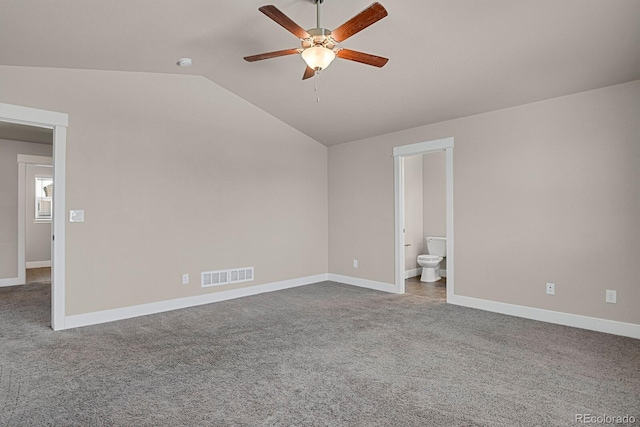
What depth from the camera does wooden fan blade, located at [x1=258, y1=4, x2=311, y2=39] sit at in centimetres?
217

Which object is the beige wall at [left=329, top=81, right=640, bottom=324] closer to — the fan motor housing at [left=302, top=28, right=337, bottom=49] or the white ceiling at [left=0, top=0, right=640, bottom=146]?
the white ceiling at [left=0, top=0, right=640, bottom=146]

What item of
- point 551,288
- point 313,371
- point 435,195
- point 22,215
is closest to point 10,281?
point 22,215

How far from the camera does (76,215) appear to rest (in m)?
3.90

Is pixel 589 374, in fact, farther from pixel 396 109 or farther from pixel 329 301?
pixel 396 109

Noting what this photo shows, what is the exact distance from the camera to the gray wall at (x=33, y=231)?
7.85 metres

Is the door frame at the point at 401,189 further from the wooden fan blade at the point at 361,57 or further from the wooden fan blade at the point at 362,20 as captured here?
the wooden fan blade at the point at 362,20

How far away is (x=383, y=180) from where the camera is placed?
18.5 feet

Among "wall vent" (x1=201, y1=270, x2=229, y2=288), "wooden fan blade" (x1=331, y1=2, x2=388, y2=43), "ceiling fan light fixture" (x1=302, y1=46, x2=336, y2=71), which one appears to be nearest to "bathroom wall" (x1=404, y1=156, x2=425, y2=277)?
"wall vent" (x1=201, y1=270, x2=229, y2=288)

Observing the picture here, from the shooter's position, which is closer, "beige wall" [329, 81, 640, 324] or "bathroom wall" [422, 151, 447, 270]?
"beige wall" [329, 81, 640, 324]

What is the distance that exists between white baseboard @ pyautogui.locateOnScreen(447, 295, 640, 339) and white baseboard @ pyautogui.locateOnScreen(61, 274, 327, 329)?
8.20 ft

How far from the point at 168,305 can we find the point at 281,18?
3.64 m

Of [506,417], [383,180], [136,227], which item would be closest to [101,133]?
[136,227]

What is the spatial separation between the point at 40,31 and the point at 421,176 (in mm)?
5761

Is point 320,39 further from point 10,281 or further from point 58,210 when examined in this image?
point 10,281
